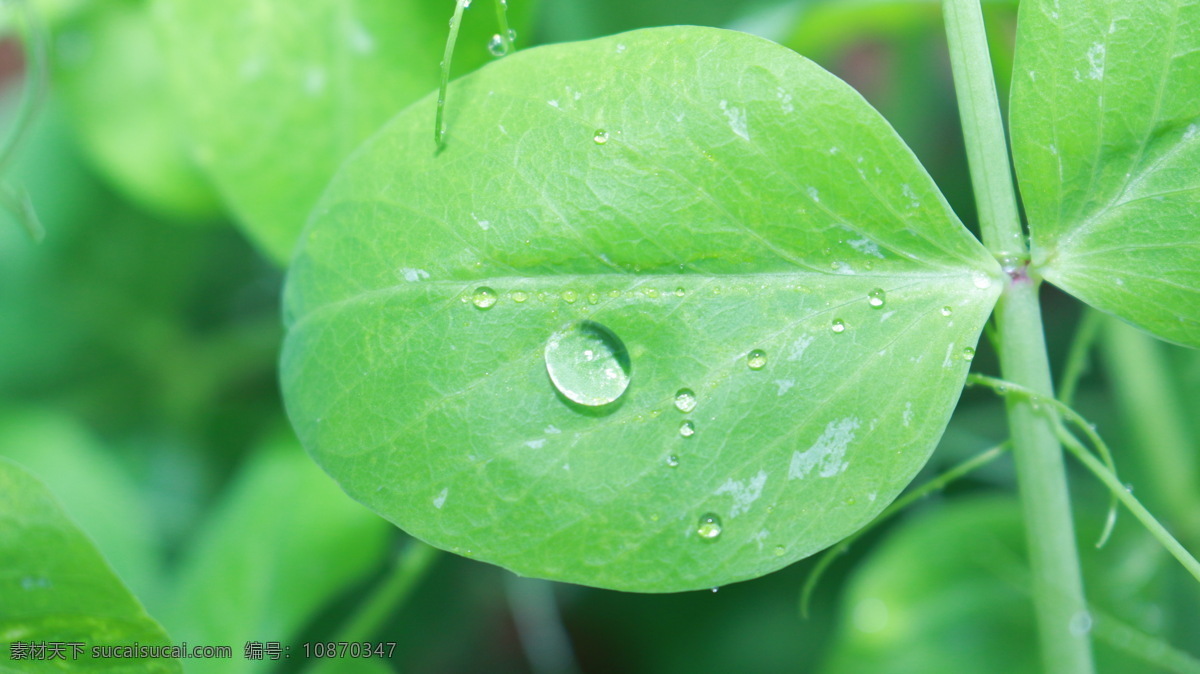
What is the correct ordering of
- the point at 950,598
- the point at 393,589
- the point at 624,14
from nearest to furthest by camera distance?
the point at 393,589, the point at 950,598, the point at 624,14

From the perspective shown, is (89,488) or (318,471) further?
(89,488)

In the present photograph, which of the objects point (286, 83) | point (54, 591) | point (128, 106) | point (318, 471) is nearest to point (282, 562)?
point (318, 471)

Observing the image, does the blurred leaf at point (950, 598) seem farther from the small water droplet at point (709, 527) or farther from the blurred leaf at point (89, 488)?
the blurred leaf at point (89, 488)

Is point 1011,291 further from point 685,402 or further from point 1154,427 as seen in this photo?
point 1154,427

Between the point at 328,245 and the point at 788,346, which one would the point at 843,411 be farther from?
the point at 328,245

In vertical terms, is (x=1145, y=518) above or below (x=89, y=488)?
above

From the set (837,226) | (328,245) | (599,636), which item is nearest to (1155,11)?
(837,226)

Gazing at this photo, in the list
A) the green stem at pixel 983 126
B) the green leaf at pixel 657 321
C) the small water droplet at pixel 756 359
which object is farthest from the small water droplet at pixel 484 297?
the green stem at pixel 983 126
